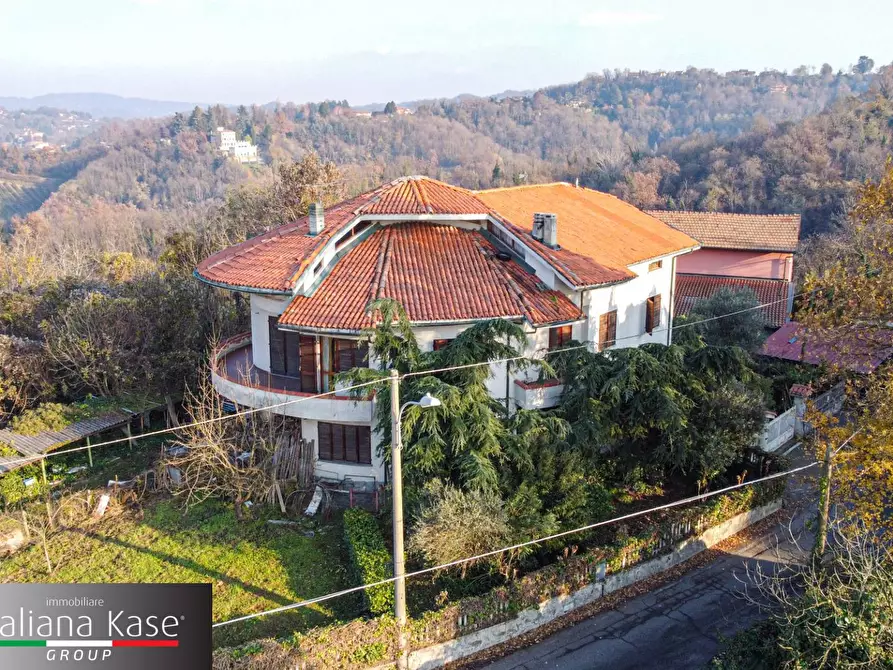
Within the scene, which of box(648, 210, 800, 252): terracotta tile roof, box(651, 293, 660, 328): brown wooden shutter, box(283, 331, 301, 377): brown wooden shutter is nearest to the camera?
box(283, 331, 301, 377): brown wooden shutter

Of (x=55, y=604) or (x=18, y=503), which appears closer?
(x=55, y=604)

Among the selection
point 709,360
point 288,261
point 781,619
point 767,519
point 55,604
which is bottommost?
point 767,519

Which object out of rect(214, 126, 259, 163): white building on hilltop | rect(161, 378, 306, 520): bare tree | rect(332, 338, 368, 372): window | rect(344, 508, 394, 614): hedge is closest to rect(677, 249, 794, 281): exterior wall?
rect(332, 338, 368, 372): window

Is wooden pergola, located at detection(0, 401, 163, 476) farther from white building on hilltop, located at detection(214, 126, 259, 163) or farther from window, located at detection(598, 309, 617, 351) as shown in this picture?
white building on hilltop, located at detection(214, 126, 259, 163)

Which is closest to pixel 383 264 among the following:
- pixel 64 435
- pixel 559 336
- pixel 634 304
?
pixel 559 336

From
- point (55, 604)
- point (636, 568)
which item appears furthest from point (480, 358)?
point (55, 604)

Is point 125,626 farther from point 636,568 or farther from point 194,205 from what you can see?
point 194,205
